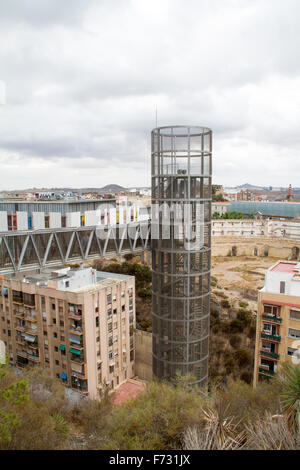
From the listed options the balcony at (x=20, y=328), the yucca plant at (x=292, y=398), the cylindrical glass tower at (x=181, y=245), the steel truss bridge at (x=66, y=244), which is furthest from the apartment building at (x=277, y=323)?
the balcony at (x=20, y=328)

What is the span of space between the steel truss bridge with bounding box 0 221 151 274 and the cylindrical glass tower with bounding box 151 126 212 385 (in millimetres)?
2139

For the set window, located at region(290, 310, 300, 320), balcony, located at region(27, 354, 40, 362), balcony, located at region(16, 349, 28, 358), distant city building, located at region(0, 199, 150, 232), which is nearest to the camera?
distant city building, located at region(0, 199, 150, 232)

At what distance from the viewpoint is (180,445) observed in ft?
27.9

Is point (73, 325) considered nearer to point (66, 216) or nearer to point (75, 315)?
point (75, 315)

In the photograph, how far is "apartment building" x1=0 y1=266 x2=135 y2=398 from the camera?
23.0 m

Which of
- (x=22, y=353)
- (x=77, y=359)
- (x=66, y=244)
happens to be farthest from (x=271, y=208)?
(x=66, y=244)

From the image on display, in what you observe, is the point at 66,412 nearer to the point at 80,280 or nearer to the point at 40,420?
the point at 40,420

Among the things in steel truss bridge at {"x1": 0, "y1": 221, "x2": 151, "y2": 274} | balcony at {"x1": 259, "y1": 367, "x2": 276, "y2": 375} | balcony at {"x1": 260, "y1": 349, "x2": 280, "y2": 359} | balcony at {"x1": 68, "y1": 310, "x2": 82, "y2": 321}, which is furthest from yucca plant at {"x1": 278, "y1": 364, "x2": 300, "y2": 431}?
balcony at {"x1": 68, "y1": 310, "x2": 82, "y2": 321}

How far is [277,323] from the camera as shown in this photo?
62.6 feet

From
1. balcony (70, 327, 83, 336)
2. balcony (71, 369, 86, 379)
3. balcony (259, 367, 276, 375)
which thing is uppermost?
balcony (70, 327, 83, 336)

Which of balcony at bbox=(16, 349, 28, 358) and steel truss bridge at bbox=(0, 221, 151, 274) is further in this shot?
balcony at bbox=(16, 349, 28, 358)

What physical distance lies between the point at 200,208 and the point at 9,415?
9572 mm

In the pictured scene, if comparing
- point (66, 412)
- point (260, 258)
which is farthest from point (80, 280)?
point (260, 258)

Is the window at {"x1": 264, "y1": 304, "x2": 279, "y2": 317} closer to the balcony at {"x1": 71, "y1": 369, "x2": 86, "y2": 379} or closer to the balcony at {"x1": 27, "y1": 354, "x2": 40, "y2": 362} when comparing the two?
the balcony at {"x1": 71, "y1": 369, "x2": 86, "y2": 379}
